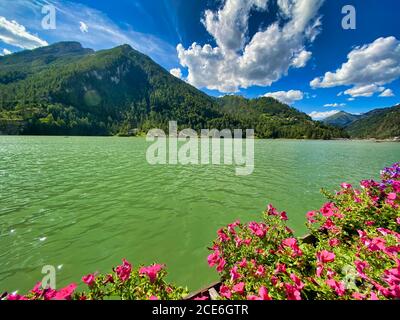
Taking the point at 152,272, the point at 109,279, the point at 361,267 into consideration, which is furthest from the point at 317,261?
the point at 109,279

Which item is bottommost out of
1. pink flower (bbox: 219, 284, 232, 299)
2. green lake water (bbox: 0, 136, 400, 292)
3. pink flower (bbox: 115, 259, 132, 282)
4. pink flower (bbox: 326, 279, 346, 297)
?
green lake water (bbox: 0, 136, 400, 292)

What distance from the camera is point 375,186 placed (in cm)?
733

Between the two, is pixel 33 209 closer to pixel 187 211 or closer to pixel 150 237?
pixel 150 237

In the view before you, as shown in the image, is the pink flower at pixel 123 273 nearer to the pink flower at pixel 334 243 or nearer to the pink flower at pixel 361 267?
the pink flower at pixel 361 267

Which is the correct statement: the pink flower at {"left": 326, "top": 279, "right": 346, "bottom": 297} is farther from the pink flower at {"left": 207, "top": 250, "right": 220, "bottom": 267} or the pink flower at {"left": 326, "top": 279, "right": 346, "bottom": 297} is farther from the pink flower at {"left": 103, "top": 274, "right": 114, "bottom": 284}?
the pink flower at {"left": 103, "top": 274, "right": 114, "bottom": 284}

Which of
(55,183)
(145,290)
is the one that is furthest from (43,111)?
(145,290)

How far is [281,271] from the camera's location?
11.4 ft

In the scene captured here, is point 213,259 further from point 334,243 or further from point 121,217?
point 121,217

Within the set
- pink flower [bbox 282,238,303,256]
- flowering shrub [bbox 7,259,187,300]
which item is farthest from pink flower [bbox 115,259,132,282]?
pink flower [bbox 282,238,303,256]

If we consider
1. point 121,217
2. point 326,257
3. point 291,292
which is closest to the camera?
point 291,292

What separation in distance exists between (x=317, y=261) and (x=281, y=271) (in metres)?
0.67

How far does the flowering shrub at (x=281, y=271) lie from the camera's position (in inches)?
113

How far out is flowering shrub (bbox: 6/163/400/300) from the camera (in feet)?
9.38
